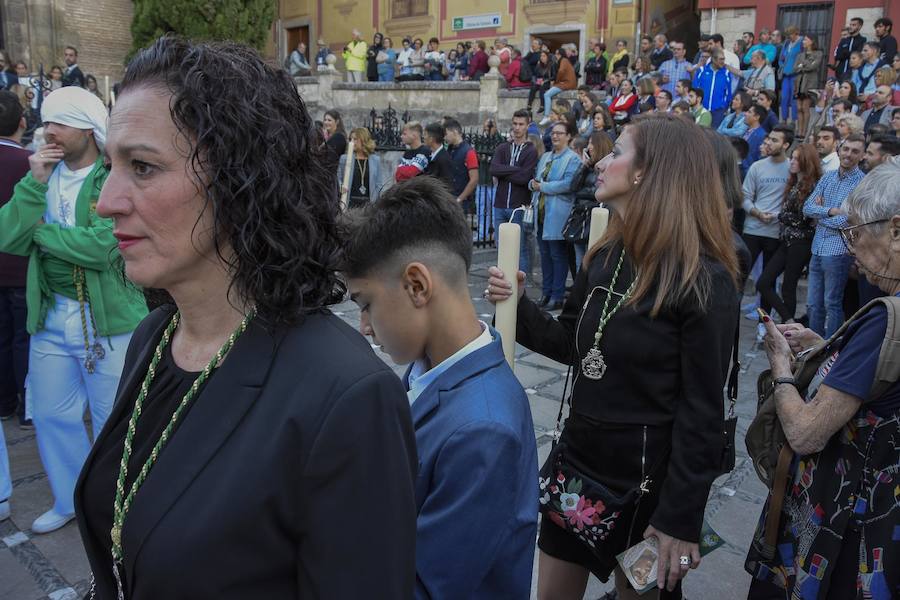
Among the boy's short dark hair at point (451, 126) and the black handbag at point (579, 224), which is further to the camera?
the boy's short dark hair at point (451, 126)

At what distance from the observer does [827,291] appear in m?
6.45

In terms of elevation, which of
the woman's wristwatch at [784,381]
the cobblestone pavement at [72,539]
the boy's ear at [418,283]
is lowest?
the cobblestone pavement at [72,539]

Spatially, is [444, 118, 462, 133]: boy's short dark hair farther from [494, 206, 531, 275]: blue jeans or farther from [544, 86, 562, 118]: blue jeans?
[544, 86, 562, 118]: blue jeans

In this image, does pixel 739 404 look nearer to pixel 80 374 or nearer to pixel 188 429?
pixel 80 374

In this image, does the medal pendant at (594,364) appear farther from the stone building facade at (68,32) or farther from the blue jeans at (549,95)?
the stone building facade at (68,32)

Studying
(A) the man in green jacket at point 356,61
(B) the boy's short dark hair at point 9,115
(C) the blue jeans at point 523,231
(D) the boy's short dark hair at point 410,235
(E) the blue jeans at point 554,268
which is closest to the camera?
(D) the boy's short dark hair at point 410,235

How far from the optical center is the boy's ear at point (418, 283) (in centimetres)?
169

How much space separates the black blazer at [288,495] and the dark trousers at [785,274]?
21.9 ft

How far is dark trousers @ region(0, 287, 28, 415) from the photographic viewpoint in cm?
468

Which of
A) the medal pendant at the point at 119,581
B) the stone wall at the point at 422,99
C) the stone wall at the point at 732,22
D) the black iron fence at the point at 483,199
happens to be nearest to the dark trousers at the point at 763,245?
the black iron fence at the point at 483,199

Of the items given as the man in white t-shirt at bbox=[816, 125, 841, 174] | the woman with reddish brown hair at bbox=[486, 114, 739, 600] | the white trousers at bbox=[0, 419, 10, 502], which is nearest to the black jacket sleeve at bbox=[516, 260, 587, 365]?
the woman with reddish brown hair at bbox=[486, 114, 739, 600]

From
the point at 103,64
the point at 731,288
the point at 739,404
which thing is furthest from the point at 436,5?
the point at 731,288

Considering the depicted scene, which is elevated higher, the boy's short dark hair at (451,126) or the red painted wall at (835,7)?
the red painted wall at (835,7)

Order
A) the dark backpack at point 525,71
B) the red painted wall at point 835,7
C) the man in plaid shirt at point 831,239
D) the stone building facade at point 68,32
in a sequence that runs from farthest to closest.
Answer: the stone building facade at point 68,32
the dark backpack at point 525,71
the red painted wall at point 835,7
the man in plaid shirt at point 831,239
